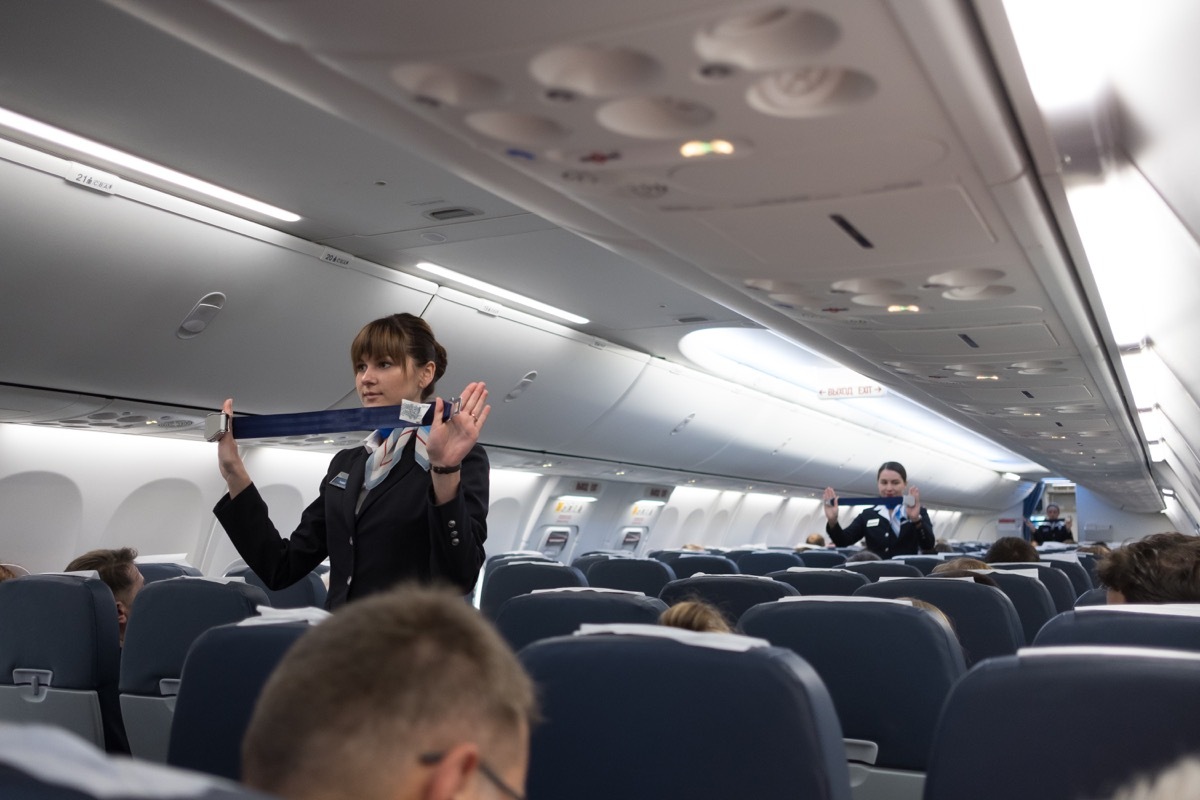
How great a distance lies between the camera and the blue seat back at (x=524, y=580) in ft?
19.7

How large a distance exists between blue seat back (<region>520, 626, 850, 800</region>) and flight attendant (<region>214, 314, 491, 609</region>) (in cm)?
91

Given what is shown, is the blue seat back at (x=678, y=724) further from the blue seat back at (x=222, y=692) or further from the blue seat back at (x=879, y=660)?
the blue seat back at (x=879, y=660)

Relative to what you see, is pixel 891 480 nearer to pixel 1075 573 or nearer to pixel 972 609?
pixel 1075 573

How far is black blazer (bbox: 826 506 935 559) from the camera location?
408 inches

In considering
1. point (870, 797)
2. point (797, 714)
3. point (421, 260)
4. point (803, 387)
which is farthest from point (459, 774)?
point (803, 387)

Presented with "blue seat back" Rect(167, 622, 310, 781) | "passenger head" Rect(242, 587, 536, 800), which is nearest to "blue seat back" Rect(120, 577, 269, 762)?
"blue seat back" Rect(167, 622, 310, 781)

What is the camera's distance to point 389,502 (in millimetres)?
2955

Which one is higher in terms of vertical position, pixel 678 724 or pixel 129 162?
pixel 129 162

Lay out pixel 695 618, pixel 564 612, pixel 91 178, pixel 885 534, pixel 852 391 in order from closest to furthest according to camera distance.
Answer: pixel 695 618, pixel 564 612, pixel 91 178, pixel 885 534, pixel 852 391

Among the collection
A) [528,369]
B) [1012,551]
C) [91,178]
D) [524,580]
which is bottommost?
[524,580]

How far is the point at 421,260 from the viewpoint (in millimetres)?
7988

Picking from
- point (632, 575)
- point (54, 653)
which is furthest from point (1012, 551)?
point (54, 653)

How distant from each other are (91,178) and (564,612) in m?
3.90

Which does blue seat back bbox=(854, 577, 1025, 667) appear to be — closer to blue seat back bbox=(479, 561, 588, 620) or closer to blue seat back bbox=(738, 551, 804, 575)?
blue seat back bbox=(479, 561, 588, 620)
